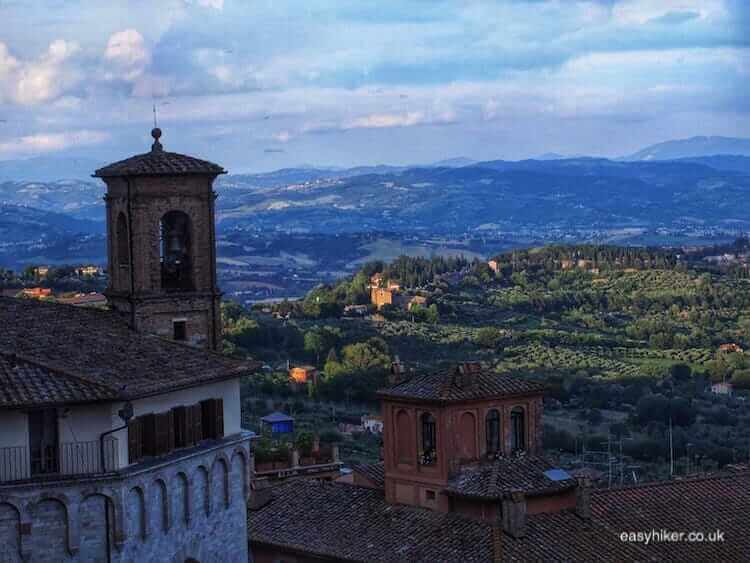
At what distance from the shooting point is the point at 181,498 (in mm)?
23875

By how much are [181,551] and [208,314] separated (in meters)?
5.48

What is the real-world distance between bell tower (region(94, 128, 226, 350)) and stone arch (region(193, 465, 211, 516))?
141 inches

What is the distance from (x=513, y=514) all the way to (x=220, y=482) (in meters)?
5.86

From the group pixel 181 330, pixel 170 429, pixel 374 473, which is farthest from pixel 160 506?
pixel 374 473

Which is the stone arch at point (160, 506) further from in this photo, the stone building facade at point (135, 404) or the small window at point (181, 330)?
the small window at point (181, 330)

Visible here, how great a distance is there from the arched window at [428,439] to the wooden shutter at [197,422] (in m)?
6.51

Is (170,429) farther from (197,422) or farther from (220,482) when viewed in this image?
(220,482)

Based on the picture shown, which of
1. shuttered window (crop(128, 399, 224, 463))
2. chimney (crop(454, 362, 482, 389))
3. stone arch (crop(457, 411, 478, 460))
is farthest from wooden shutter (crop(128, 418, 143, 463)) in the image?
chimney (crop(454, 362, 482, 389))

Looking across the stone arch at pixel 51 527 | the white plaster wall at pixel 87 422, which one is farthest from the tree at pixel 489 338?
the stone arch at pixel 51 527

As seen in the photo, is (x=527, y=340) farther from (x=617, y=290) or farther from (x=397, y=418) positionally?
(x=397, y=418)

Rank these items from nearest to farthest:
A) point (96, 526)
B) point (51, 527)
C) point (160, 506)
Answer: point (51, 527), point (96, 526), point (160, 506)

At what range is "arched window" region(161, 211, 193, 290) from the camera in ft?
92.8

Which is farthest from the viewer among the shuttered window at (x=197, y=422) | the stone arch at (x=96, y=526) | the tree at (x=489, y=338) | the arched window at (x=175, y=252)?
the tree at (x=489, y=338)

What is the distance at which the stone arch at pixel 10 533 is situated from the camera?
70.4 ft
